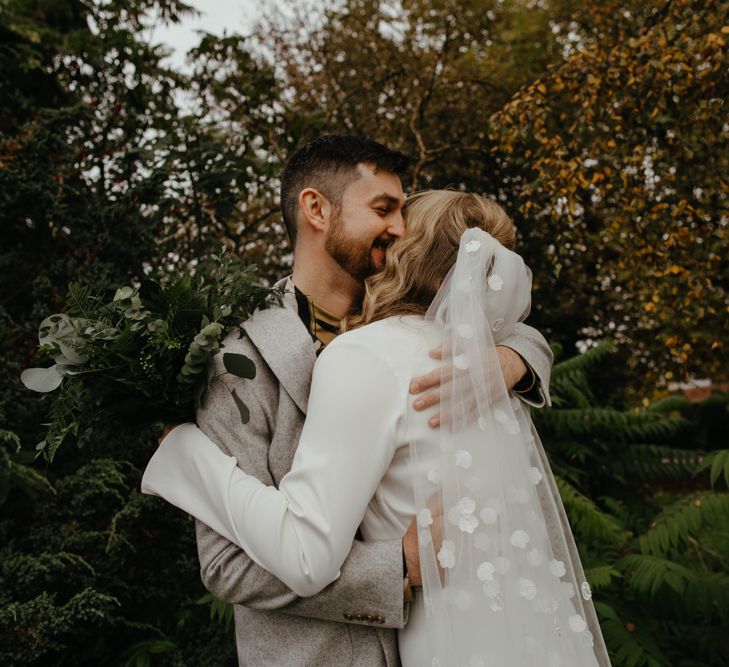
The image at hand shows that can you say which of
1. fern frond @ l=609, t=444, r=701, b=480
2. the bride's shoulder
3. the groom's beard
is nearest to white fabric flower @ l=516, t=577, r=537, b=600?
the bride's shoulder

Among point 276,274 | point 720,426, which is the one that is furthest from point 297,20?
point 720,426

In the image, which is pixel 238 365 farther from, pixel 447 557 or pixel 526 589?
pixel 526 589

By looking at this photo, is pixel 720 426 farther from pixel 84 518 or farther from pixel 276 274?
pixel 84 518

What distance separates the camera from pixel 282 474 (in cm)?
186

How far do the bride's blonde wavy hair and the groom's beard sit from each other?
0.95 feet

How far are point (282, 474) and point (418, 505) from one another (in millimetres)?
427

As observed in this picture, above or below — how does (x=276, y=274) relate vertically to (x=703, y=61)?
below

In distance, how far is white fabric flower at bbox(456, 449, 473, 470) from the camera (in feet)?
5.47

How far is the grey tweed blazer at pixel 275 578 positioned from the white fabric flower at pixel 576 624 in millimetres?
437

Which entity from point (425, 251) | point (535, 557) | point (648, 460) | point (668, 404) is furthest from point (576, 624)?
point (668, 404)

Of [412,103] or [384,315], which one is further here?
[412,103]

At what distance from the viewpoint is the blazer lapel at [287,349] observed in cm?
191

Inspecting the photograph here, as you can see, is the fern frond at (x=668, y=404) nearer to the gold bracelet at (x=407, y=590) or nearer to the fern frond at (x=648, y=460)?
the fern frond at (x=648, y=460)

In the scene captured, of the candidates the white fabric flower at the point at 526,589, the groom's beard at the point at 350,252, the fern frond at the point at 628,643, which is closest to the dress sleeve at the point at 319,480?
the white fabric flower at the point at 526,589
